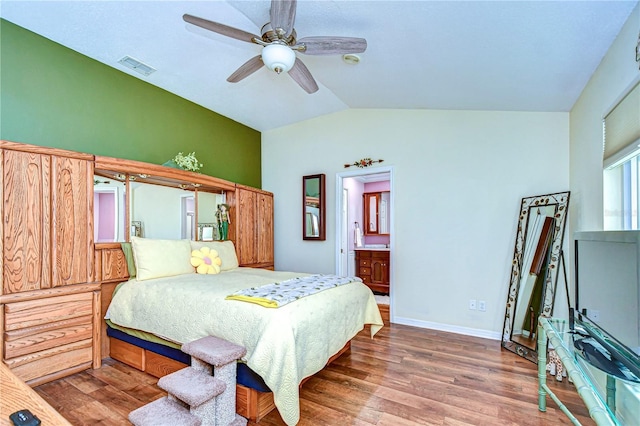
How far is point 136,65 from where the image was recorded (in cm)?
328

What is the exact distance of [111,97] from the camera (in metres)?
3.32

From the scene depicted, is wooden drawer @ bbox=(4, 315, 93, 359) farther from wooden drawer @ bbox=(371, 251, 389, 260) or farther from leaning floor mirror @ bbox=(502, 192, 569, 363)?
wooden drawer @ bbox=(371, 251, 389, 260)

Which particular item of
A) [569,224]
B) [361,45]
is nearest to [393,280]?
[569,224]

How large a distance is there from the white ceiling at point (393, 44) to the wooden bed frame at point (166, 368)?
2.59m

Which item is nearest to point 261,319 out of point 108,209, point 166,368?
point 166,368

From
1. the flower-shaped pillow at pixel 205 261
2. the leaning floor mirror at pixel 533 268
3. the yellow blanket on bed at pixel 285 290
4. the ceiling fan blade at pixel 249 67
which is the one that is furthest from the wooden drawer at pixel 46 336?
the leaning floor mirror at pixel 533 268

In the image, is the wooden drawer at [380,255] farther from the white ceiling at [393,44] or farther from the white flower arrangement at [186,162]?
the white flower arrangement at [186,162]

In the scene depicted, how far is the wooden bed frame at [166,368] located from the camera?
78.3 inches

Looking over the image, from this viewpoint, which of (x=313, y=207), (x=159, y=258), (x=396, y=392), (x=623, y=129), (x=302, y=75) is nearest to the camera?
(x=623, y=129)

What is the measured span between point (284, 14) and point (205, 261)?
2.48m

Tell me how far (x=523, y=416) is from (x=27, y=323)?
11.7ft

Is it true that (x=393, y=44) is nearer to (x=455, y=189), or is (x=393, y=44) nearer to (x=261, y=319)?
(x=455, y=189)

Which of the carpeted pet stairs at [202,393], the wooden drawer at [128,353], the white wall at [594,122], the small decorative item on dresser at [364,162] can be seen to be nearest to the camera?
the carpeted pet stairs at [202,393]

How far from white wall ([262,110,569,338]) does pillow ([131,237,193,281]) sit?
2159mm
